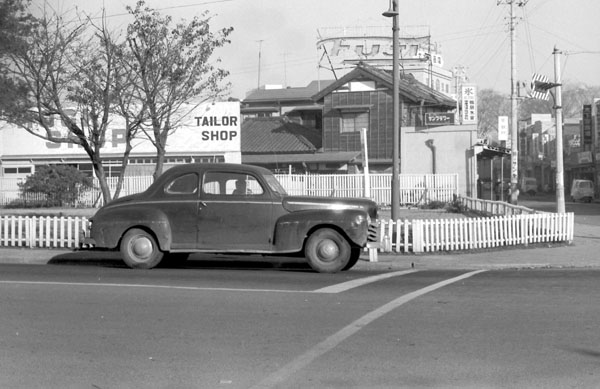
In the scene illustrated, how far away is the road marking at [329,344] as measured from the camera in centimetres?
663

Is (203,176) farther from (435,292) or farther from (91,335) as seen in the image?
(91,335)

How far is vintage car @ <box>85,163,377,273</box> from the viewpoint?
44.6ft

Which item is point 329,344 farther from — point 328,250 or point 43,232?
point 43,232

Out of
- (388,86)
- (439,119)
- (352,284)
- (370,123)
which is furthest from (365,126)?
(352,284)

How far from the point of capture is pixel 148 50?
19625mm

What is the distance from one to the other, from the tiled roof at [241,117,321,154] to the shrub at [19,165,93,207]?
12.0 metres

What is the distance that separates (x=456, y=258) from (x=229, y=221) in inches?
231

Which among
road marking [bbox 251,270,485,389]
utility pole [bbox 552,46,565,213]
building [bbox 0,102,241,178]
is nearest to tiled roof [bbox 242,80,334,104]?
building [bbox 0,102,241,178]

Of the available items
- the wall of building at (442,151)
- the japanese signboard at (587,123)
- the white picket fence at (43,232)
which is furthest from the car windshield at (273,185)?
the japanese signboard at (587,123)

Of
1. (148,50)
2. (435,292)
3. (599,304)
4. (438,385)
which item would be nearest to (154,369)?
(438,385)

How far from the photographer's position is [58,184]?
38562mm

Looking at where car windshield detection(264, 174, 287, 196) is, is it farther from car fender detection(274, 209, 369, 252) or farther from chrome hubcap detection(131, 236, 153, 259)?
chrome hubcap detection(131, 236, 153, 259)

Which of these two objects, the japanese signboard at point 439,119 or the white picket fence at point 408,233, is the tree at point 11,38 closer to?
the white picket fence at point 408,233

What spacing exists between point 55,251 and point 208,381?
39.0ft
